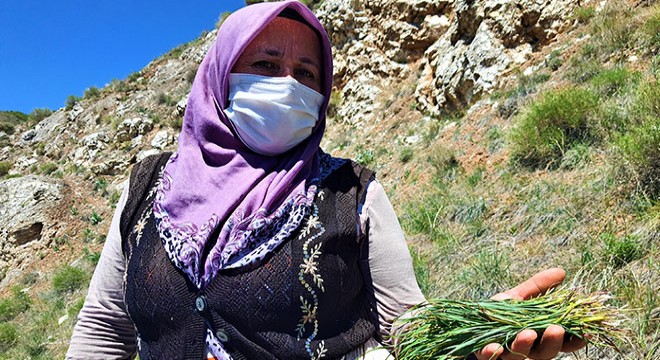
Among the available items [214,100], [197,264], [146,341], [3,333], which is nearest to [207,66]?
[214,100]

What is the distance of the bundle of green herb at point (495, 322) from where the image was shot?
92 cm

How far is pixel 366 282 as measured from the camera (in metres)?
1.18

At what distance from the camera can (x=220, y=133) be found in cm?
132

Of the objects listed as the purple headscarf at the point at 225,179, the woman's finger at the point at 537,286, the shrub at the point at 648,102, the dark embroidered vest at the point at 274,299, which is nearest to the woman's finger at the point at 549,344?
the woman's finger at the point at 537,286

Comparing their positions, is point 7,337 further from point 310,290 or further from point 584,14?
point 584,14

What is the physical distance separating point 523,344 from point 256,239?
2.36 ft

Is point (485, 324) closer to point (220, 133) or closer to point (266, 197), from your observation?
point (266, 197)

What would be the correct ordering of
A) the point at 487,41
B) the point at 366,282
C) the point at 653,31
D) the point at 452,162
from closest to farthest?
the point at 366,282 → the point at 653,31 → the point at 452,162 → the point at 487,41

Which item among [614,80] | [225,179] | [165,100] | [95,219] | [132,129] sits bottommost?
[95,219]

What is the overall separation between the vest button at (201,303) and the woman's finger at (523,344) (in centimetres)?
78

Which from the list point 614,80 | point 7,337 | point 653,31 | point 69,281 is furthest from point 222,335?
point 69,281

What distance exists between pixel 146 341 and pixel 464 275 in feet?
7.81

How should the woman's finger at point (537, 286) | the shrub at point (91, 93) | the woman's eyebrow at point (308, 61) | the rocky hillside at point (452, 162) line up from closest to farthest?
the woman's finger at point (537, 286), the woman's eyebrow at point (308, 61), the rocky hillside at point (452, 162), the shrub at point (91, 93)

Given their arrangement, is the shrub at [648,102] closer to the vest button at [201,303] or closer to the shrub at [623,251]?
the shrub at [623,251]
